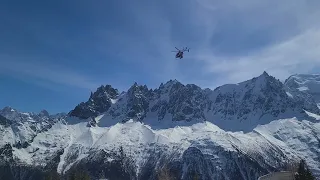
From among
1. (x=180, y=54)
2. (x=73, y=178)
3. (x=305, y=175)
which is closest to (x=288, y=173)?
(x=305, y=175)

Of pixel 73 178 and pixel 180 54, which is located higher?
pixel 180 54

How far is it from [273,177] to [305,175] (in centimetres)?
4592

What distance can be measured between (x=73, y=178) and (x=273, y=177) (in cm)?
7068

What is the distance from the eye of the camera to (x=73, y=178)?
167125mm

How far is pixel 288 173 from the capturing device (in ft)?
491

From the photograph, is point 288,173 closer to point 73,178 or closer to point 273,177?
point 273,177

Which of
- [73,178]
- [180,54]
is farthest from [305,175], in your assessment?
[73,178]

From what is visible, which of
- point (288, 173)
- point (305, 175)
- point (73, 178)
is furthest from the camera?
point (73, 178)

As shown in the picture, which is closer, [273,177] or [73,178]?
[273,177]

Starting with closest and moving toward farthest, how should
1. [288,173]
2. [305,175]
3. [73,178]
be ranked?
[305,175], [288,173], [73,178]

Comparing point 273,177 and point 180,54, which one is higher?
point 180,54

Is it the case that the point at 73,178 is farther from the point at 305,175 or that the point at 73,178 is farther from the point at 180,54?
the point at 305,175

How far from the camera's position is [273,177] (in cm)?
15000

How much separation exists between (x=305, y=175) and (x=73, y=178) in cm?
9050
